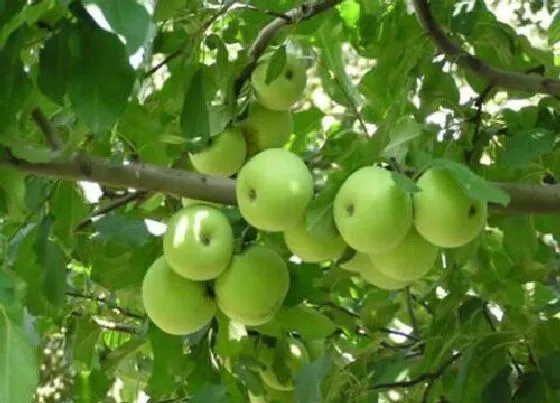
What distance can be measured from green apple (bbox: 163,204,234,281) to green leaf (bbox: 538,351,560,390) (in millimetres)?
591

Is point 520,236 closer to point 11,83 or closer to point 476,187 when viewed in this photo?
point 476,187

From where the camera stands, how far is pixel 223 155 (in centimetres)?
180

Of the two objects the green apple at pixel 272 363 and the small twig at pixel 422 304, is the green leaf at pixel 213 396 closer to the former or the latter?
the green apple at pixel 272 363

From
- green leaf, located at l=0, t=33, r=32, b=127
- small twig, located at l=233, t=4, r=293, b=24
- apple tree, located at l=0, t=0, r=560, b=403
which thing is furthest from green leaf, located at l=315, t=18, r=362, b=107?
green leaf, located at l=0, t=33, r=32, b=127

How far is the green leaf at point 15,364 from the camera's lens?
1.18 meters

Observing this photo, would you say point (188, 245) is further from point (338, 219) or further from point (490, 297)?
point (490, 297)

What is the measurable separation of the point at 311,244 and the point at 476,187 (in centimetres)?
31

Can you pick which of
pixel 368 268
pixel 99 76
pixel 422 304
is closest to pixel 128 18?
pixel 99 76

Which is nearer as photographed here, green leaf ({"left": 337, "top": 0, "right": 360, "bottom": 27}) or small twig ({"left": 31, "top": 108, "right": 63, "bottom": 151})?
small twig ({"left": 31, "top": 108, "right": 63, "bottom": 151})

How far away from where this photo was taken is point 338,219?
1.44 m

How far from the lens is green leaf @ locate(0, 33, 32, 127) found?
1.37 metres

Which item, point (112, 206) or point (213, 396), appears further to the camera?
point (112, 206)

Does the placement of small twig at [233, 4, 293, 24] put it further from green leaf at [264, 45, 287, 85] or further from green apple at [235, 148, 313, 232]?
green apple at [235, 148, 313, 232]

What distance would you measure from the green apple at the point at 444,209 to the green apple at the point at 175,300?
415mm
